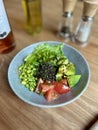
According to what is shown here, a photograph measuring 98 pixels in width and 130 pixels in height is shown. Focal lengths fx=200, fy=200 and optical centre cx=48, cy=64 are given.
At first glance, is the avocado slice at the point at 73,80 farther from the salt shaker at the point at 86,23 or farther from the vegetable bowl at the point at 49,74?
the salt shaker at the point at 86,23

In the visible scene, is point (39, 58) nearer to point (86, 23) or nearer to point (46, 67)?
point (46, 67)

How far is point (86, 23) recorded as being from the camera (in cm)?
68

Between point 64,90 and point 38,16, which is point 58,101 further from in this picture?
point 38,16

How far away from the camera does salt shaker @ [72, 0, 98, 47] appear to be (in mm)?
608

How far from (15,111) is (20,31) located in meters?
0.35

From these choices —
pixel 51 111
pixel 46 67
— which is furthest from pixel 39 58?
pixel 51 111

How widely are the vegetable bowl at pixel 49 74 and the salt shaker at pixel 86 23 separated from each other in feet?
0.23

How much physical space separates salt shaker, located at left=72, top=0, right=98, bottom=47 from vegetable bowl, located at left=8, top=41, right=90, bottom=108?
0.23ft

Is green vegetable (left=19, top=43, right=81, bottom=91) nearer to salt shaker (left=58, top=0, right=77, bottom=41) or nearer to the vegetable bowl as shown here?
the vegetable bowl

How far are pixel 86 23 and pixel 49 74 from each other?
0.23 meters

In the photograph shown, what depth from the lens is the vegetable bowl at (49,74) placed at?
1.84ft

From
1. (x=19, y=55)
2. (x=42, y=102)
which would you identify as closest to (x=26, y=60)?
(x=19, y=55)

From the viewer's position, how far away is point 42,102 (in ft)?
1.79

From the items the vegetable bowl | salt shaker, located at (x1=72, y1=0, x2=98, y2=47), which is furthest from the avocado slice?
salt shaker, located at (x1=72, y1=0, x2=98, y2=47)
